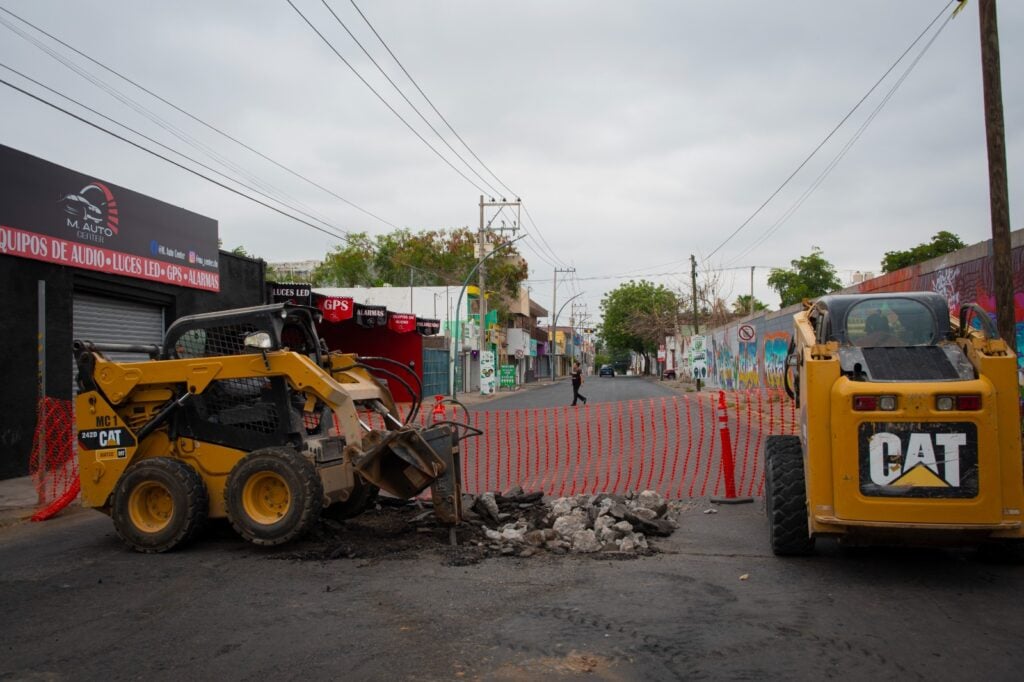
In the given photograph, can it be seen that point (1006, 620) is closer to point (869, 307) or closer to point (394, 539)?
point (869, 307)

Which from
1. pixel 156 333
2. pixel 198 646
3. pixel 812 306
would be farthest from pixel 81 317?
pixel 812 306

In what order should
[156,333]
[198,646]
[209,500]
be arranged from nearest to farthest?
[198,646] < [209,500] < [156,333]

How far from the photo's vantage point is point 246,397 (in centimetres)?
786

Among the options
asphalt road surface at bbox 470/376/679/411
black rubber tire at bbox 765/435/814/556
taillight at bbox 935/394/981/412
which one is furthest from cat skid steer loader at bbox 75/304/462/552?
asphalt road surface at bbox 470/376/679/411

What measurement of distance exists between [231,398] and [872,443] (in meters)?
5.78

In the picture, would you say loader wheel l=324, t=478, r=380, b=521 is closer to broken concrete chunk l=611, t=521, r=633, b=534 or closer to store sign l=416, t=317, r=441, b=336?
broken concrete chunk l=611, t=521, r=633, b=534

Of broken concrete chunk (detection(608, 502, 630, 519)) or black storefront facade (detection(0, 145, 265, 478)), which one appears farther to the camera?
black storefront facade (detection(0, 145, 265, 478))

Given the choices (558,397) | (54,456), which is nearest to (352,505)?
(54,456)

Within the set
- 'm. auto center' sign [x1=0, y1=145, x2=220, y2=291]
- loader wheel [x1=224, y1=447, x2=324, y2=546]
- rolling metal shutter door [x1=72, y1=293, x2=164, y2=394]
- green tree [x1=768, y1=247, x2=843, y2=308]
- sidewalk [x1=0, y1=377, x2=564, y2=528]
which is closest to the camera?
loader wheel [x1=224, y1=447, x2=324, y2=546]

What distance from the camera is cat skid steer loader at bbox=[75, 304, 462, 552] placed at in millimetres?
7281

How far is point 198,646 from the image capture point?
16.3ft

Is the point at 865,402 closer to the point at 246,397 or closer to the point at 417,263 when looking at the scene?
the point at 246,397

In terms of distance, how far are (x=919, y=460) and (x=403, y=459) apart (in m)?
4.21

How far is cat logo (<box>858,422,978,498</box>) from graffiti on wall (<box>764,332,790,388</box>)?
2297 cm
